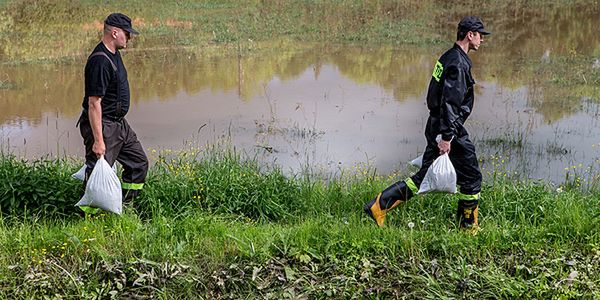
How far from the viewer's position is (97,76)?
4621 mm

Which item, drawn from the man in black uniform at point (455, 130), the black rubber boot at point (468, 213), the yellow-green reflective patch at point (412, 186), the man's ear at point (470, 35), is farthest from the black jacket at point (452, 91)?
the black rubber boot at point (468, 213)

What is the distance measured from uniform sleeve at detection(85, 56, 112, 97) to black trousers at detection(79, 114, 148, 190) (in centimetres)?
30

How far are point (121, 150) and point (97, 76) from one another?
27.2 inches

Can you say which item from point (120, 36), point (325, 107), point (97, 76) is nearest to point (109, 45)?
point (120, 36)

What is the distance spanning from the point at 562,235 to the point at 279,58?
1015 centimetres

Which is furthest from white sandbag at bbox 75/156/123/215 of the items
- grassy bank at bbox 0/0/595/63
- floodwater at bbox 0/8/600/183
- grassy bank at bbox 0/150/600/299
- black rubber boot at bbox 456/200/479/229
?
grassy bank at bbox 0/0/595/63

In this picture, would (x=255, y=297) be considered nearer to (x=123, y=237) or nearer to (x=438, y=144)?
(x=123, y=237)

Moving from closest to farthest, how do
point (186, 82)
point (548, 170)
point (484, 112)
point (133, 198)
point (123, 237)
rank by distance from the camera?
1. point (123, 237)
2. point (133, 198)
3. point (548, 170)
4. point (484, 112)
5. point (186, 82)

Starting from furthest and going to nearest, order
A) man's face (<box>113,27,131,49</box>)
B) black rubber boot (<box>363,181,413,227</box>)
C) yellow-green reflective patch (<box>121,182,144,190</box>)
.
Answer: yellow-green reflective patch (<box>121,182,144,190</box>) < black rubber boot (<box>363,181,413,227</box>) < man's face (<box>113,27,131,49</box>)

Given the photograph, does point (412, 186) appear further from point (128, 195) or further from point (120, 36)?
point (120, 36)

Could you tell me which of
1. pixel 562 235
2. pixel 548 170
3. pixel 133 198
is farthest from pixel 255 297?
pixel 548 170

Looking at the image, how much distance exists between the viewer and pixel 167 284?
12.6 feet

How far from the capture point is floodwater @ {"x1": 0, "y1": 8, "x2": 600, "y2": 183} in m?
8.21

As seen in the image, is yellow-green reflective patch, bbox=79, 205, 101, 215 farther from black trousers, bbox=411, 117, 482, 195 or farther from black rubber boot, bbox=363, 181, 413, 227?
black trousers, bbox=411, 117, 482, 195
